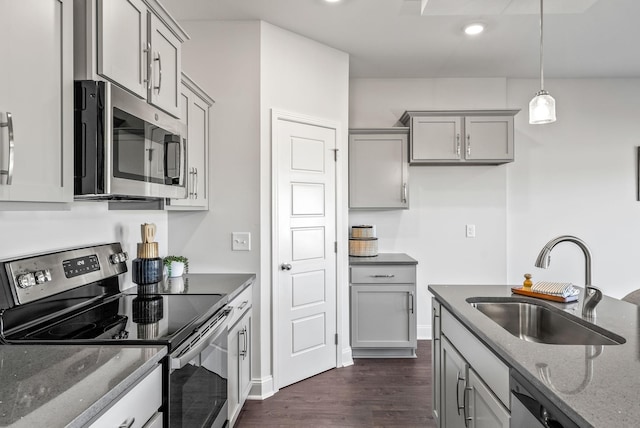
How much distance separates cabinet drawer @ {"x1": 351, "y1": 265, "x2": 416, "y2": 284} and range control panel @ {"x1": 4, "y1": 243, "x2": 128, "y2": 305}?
6.46 ft

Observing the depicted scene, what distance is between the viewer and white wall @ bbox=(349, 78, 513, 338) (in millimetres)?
4176

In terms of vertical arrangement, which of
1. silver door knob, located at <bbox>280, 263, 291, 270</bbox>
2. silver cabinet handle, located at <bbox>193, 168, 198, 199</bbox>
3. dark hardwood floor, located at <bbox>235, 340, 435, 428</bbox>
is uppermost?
silver cabinet handle, located at <bbox>193, 168, 198, 199</bbox>

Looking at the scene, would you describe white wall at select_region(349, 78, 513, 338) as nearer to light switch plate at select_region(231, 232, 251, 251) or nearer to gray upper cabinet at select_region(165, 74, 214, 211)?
light switch plate at select_region(231, 232, 251, 251)

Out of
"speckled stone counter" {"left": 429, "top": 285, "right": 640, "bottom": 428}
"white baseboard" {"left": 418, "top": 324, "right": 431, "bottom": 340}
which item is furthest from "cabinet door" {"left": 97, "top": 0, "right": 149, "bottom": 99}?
"white baseboard" {"left": 418, "top": 324, "right": 431, "bottom": 340}

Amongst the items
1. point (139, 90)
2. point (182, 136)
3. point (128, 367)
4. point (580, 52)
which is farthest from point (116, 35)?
point (580, 52)

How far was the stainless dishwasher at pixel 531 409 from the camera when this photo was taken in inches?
40.0

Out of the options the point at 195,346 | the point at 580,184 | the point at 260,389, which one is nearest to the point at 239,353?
the point at 260,389

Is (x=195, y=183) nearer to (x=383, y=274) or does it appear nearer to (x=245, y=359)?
(x=245, y=359)

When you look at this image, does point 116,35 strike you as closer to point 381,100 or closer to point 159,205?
point 159,205

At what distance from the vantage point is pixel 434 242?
4.20 m

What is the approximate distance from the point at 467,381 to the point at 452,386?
253 millimetres

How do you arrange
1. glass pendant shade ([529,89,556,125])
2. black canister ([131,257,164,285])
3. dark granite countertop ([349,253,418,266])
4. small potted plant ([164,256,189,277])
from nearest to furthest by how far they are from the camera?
1. glass pendant shade ([529,89,556,125])
2. black canister ([131,257,164,285])
3. small potted plant ([164,256,189,277])
4. dark granite countertop ([349,253,418,266])

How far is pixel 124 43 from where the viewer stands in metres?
1.58

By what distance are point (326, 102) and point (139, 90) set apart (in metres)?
1.86
